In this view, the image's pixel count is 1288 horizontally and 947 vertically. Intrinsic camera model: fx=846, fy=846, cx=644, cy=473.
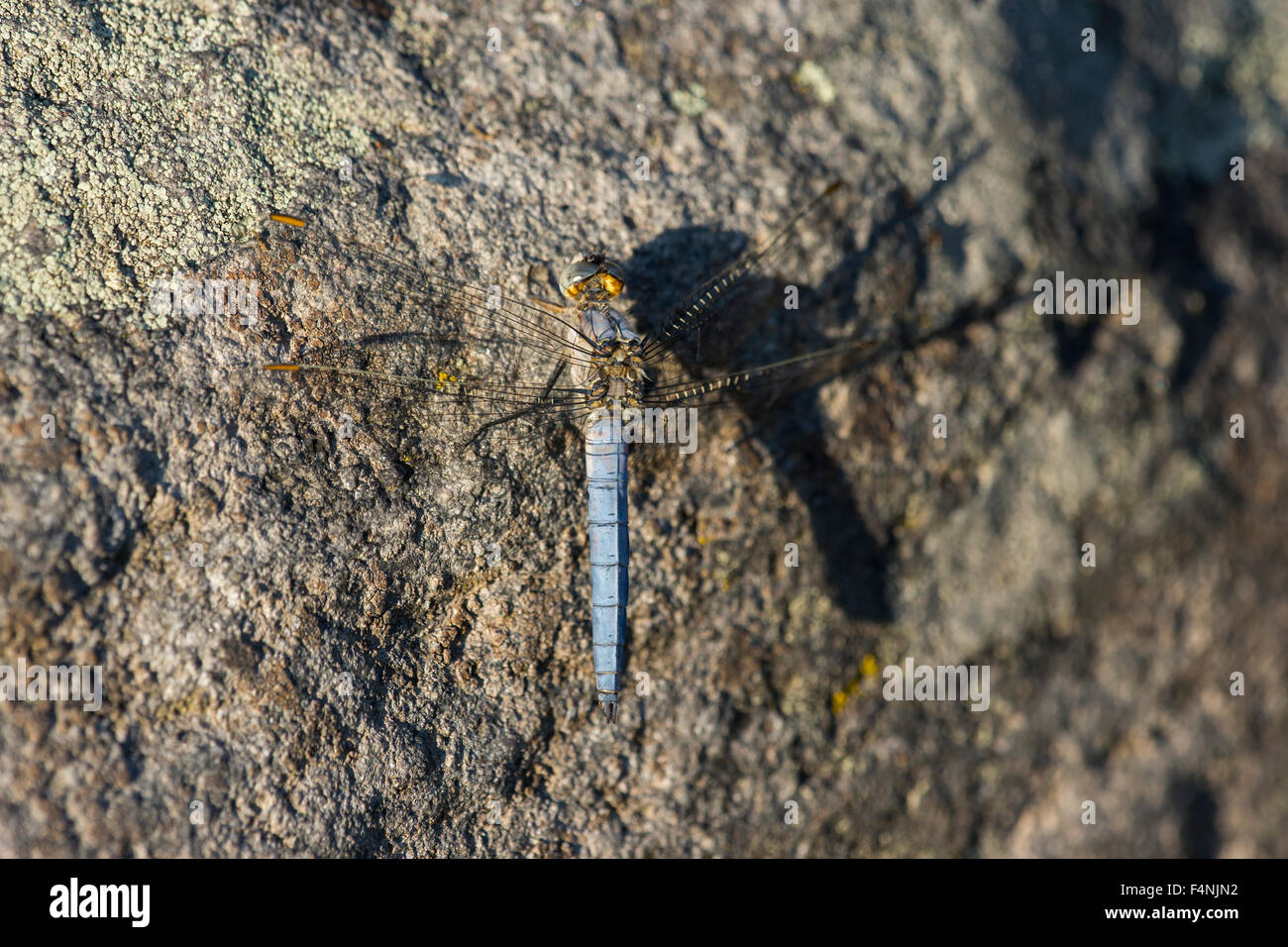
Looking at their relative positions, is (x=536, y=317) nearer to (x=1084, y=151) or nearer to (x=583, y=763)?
(x=583, y=763)

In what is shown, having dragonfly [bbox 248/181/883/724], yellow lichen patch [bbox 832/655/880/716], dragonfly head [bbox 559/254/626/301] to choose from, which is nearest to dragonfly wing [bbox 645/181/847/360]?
dragonfly [bbox 248/181/883/724]

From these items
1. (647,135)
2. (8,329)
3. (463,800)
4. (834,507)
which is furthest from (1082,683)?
(8,329)

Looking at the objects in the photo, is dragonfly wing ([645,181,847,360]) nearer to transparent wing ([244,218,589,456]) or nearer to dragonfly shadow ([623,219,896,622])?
dragonfly shadow ([623,219,896,622])

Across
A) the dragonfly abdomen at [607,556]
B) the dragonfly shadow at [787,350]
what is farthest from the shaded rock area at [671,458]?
the dragonfly abdomen at [607,556]

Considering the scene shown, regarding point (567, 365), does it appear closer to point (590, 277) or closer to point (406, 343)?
point (590, 277)

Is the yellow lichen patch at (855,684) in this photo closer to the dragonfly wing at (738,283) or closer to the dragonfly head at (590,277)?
the dragonfly wing at (738,283)

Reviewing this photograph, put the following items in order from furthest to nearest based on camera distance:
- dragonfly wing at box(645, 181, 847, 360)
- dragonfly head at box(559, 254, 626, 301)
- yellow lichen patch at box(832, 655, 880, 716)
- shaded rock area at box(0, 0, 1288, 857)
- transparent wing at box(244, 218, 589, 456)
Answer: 1. yellow lichen patch at box(832, 655, 880, 716)
2. dragonfly wing at box(645, 181, 847, 360)
3. dragonfly head at box(559, 254, 626, 301)
4. transparent wing at box(244, 218, 589, 456)
5. shaded rock area at box(0, 0, 1288, 857)

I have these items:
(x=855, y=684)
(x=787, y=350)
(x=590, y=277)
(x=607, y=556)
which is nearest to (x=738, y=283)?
(x=787, y=350)
